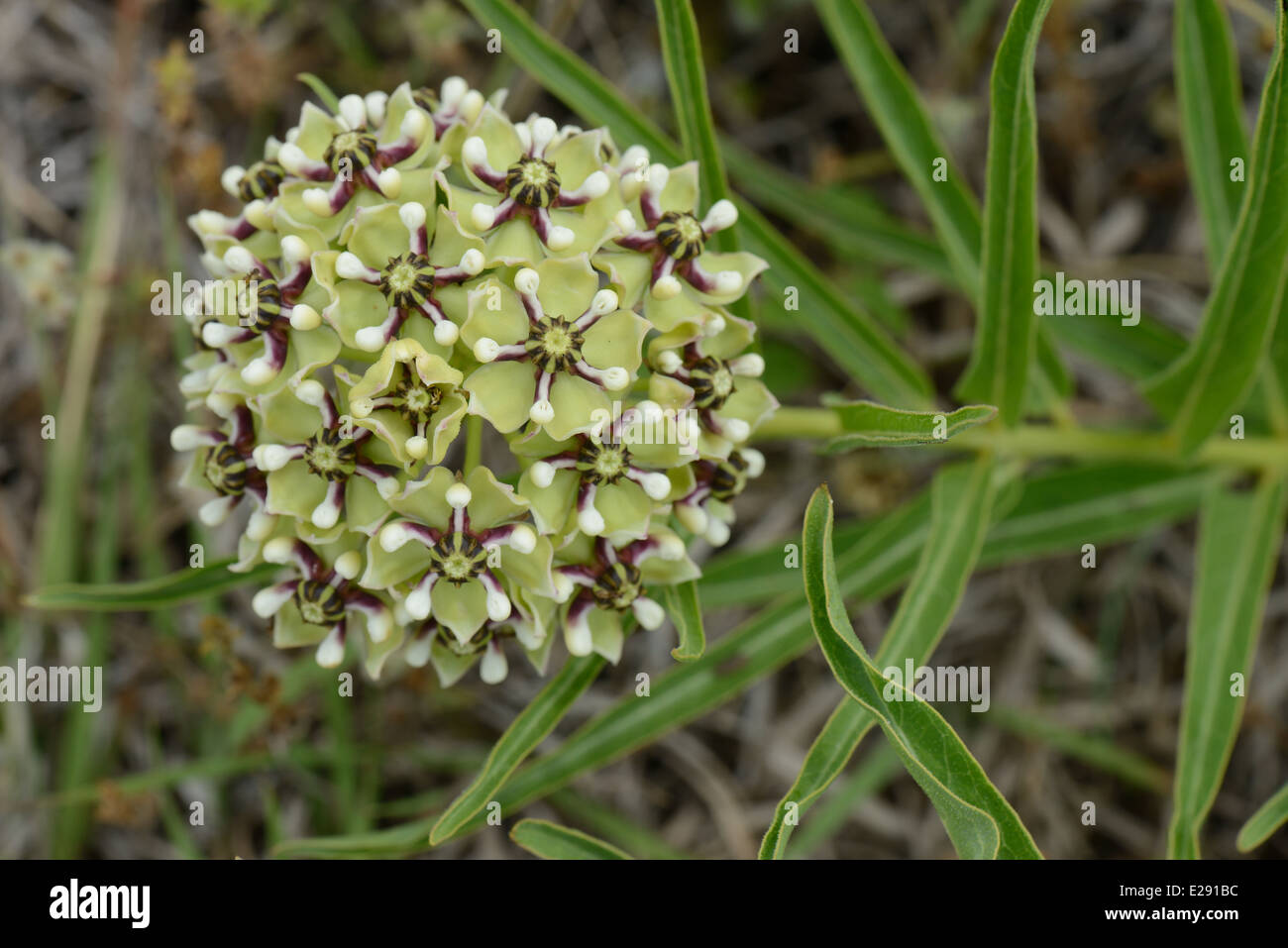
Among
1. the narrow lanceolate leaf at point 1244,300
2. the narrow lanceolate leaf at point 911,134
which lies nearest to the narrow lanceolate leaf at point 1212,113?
the narrow lanceolate leaf at point 1244,300

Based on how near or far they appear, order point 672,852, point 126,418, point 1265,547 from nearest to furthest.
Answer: point 1265,547, point 672,852, point 126,418

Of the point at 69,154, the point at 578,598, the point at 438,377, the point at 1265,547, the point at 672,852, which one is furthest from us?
the point at 69,154

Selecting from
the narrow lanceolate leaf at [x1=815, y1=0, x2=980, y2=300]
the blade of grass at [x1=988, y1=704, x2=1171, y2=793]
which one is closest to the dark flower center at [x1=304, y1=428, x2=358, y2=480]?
the narrow lanceolate leaf at [x1=815, y1=0, x2=980, y2=300]

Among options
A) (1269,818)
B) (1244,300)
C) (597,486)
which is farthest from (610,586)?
(1244,300)

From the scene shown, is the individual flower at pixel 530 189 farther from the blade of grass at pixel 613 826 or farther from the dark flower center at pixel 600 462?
the blade of grass at pixel 613 826

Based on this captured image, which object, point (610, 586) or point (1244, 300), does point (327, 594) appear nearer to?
point (610, 586)

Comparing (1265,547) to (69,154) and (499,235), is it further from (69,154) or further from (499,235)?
(69,154)

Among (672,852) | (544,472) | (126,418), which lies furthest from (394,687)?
(544,472)
